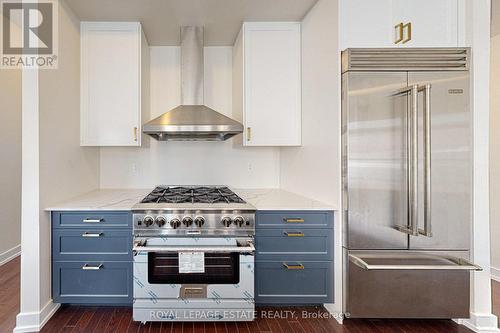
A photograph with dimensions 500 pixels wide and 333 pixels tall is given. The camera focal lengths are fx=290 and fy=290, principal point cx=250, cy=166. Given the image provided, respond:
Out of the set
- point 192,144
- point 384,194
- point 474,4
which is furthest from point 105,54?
point 474,4

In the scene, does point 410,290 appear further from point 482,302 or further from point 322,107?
point 322,107

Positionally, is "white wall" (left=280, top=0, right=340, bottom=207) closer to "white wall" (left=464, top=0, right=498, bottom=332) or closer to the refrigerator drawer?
the refrigerator drawer

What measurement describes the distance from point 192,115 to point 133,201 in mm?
905

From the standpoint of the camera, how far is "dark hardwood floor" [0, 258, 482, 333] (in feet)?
6.86

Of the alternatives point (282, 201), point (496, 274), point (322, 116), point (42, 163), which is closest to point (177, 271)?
point (282, 201)

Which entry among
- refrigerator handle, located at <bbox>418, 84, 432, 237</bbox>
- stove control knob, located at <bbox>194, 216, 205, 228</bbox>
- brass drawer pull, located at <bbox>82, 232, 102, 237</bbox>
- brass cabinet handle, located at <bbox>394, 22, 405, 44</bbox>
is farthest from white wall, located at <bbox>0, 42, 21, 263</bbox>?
refrigerator handle, located at <bbox>418, 84, 432, 237</bbox>

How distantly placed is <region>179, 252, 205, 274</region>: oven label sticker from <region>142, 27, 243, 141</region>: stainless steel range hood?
1.02 metres

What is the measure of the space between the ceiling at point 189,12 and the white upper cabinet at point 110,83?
125 mm

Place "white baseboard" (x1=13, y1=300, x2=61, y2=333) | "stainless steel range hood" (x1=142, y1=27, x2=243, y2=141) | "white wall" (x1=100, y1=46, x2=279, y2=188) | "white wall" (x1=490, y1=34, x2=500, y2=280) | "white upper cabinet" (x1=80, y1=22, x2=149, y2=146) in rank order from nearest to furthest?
"white baseboard" (x1=13, y1=300, x2=61, y2=333)
"stainless steel range hood" (x1=142, y1=27, x2=243, y2=141)
"white upper cabinet" (x1=80, y1=22, x2=149, y2=146)
"white wall" (x1=490, y1=34, x2=500, y2=280)
"white wall" (x1=100, y1=46, x2=279, y2=188)

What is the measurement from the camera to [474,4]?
82.7 inches

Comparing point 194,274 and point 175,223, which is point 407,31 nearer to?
point 175,223

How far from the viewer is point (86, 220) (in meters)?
2.20

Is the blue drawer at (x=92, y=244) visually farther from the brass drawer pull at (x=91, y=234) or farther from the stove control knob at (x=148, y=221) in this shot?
the stove control knob at (x=148, y=221)

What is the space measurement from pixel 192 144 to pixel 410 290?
242 centimetres
